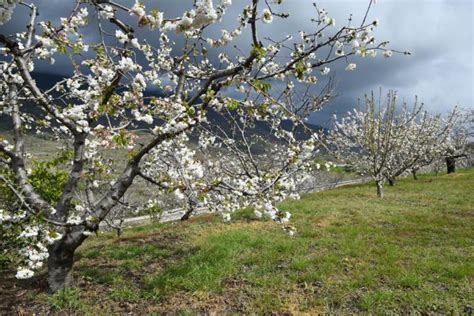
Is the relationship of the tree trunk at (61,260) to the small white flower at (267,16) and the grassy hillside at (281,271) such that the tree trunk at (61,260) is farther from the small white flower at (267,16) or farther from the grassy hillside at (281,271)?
the small white flower at (267,16)

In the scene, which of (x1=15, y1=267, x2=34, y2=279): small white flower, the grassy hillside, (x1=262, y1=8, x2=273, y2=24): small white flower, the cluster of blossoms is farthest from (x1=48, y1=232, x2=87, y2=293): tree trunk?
(x1=262, y1=8, x2=273, y2=24): small white flower

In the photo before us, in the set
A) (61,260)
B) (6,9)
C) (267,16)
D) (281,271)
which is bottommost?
(281,271)

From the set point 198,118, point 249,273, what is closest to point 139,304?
point 249,273

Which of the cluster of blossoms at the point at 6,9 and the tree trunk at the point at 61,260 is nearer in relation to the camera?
the cluster of blossoms at the point at 6,9

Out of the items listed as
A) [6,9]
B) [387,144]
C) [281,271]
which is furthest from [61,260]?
[387,144]

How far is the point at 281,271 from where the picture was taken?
31.2 ft

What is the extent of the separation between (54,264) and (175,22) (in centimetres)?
652

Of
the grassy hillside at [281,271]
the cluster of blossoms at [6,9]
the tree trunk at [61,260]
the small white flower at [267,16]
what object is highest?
the small white flower at [267,16]

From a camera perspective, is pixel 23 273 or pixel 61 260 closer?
pixel 23 273

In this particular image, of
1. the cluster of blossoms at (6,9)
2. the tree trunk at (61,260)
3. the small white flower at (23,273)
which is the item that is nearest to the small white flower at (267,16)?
the cluster of blossoms at (6,9)

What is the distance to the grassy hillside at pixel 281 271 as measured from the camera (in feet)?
25.6

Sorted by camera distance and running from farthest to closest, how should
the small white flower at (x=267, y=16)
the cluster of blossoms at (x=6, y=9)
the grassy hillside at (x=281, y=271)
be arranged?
the grassy hillside at (x=281, y=271) → the small white flower at (x=267, y=16) → the cluster of blossoms at (x=6, y=9)

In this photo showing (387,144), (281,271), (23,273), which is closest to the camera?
(23,273)

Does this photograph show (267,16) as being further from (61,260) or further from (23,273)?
(61,260)
